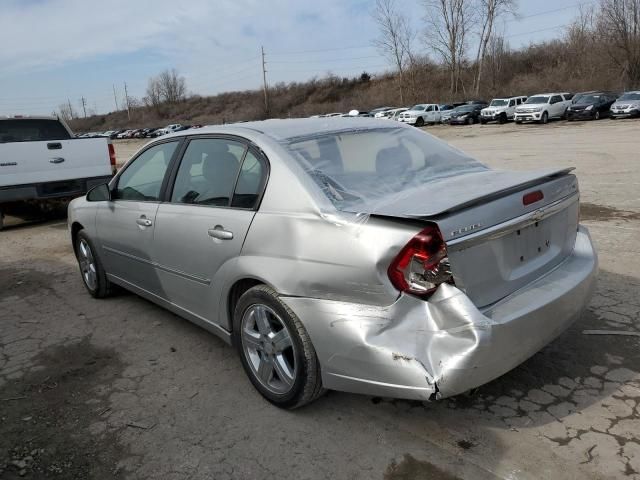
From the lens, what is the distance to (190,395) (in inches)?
128

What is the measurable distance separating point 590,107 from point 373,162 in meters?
33.2

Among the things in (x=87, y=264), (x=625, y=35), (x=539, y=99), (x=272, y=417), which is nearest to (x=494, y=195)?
(x=272, y=417)

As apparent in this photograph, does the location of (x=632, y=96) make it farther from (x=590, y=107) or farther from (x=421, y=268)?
(x=421, y=268)

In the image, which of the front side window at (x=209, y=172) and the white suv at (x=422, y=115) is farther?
the white suv at (x=422, y=115)

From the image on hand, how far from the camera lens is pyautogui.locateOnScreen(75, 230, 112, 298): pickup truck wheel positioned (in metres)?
4.92

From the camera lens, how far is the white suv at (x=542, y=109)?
32.4m

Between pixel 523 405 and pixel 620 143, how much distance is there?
17385 mm

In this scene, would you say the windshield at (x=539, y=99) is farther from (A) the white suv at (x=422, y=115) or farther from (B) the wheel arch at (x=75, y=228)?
(B) the wheel arch at (x=75, y=228)

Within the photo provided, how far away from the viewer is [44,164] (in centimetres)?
872

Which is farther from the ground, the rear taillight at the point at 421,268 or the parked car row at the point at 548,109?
the parked car row at the point at 548,109

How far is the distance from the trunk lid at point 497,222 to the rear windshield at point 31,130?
28.9 ft

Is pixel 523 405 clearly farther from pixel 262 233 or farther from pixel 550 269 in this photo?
pixel 262 233

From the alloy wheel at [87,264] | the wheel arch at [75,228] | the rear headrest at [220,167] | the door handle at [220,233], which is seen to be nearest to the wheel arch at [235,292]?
the door handle at [220,233]

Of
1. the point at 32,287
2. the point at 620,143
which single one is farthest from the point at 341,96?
the point at 32,287
